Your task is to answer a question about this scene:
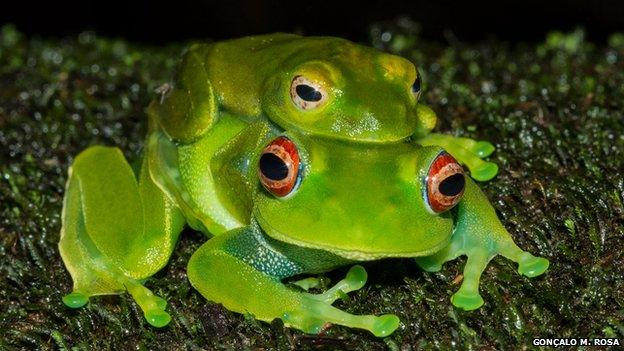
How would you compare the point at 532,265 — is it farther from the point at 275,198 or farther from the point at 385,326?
the point at 275,198


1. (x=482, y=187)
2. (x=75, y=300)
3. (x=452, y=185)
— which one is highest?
(x=452, y=185)

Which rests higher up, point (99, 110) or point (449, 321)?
point (449, 321)

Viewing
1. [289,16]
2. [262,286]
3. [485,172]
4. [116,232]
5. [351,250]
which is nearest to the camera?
[351,250]

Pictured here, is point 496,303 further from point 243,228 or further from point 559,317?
point 243,228

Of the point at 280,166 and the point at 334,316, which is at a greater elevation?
the point at 280,166

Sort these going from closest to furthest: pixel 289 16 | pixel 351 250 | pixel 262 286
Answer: pixel 351 250, pixel 262 286, pixel 289 16

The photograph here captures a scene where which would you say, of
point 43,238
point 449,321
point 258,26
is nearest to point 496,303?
point 449,321

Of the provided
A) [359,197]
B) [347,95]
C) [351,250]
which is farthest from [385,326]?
[347,95]
